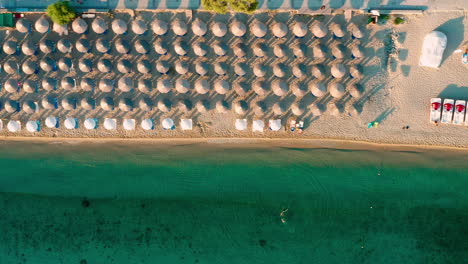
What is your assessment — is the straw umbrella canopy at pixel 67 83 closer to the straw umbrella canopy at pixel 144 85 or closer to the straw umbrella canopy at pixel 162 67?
the straw umbrella canopy at pixel 144 85

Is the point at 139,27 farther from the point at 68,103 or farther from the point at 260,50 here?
the point at 260,50

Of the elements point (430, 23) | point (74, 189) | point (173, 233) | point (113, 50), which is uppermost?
point (430, 23)

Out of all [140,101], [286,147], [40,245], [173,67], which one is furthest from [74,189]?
[286,147]

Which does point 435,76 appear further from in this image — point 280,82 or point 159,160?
point 159,160

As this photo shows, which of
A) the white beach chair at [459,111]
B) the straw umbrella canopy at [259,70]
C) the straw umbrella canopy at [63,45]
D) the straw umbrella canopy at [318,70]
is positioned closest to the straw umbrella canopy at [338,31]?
the straw umbrella canopy at [318,70]

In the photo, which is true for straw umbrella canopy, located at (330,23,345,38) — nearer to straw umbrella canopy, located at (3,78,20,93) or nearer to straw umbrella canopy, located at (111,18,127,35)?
straw umbrella canopy, located at (111,18,127,35)

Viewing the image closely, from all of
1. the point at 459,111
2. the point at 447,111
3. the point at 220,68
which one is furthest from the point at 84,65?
the point at 459,111

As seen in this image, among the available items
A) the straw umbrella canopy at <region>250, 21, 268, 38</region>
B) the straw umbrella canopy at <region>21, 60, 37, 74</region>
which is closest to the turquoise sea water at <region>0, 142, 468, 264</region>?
the straw umbrella canopy at <region>21, 60, 37, 74</region>
